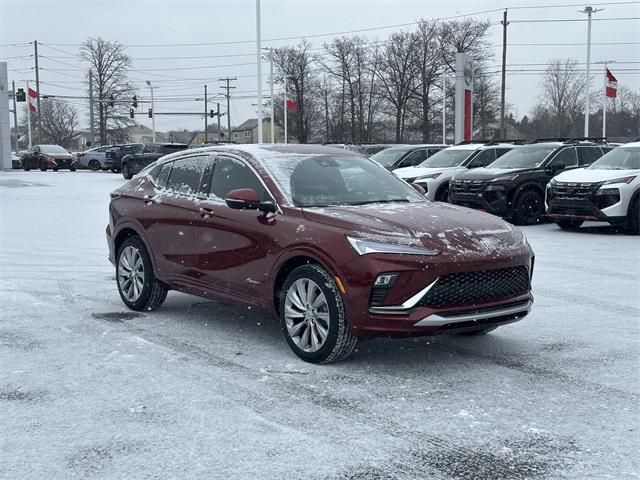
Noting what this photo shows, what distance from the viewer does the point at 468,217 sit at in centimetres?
585

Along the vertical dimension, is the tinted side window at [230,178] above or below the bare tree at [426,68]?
below

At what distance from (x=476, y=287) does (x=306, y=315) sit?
4.12 feet

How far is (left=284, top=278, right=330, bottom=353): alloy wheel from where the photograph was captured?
548cm

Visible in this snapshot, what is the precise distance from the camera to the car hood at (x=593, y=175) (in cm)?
1384

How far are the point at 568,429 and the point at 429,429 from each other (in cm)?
79

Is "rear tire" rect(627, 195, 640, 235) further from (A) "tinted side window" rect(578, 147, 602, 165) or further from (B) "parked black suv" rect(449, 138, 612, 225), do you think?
(A) "tinted side window" rect(578, 147, 602, 165)

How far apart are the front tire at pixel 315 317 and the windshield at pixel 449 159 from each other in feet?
45.4

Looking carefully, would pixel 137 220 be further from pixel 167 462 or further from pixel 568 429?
pixel 568 429

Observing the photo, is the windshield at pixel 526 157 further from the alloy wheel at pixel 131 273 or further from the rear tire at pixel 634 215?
the alloy wheel at pixel 131 273

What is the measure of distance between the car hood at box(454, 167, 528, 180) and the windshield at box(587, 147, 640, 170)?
1547 millimetres

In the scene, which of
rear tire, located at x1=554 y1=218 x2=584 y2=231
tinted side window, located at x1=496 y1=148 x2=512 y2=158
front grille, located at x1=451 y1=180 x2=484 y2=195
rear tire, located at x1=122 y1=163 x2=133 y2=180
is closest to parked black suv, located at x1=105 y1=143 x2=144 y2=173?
rear tire, located at x1=122 y1=163 x2=133 y2=180

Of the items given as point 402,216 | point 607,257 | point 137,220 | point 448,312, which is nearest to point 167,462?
point 448,312

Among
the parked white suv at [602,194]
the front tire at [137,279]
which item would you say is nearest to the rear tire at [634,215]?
the parked white suv at [602,194]

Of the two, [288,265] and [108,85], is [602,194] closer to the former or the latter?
[288,265]
